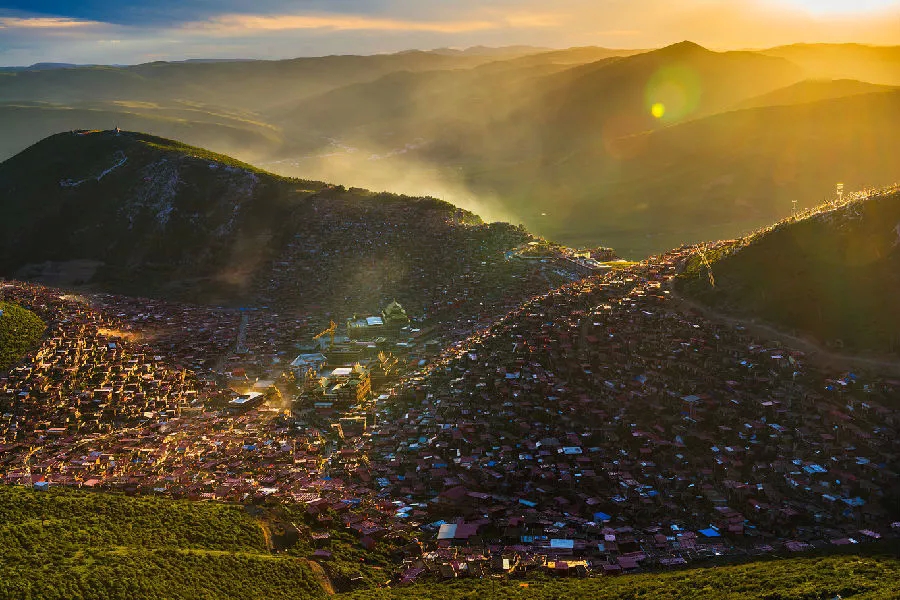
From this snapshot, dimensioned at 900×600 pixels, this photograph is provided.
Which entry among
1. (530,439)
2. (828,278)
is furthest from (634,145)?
(530,439)

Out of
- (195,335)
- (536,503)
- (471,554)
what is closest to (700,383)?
(536,503)

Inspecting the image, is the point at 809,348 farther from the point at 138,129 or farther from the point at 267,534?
the point at 138,129

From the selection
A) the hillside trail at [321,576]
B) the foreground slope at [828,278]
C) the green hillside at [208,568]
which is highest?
the foreground slope at [828,278]

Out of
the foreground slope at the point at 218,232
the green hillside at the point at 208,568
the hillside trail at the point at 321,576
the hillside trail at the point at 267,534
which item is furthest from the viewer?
the foreground slope at the point at 218,232

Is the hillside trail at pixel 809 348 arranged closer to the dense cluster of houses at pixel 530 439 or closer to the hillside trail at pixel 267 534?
the dense cluster of houses at pixel 530 439

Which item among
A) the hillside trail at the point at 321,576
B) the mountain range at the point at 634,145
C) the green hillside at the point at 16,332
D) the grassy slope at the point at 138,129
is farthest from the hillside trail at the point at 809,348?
the grassy slope at the point at 138,129

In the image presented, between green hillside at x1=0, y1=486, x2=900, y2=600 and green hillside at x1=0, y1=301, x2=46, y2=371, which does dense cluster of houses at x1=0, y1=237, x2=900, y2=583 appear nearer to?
green hillside at x1=0, y1=301, x2=46, y2=371
